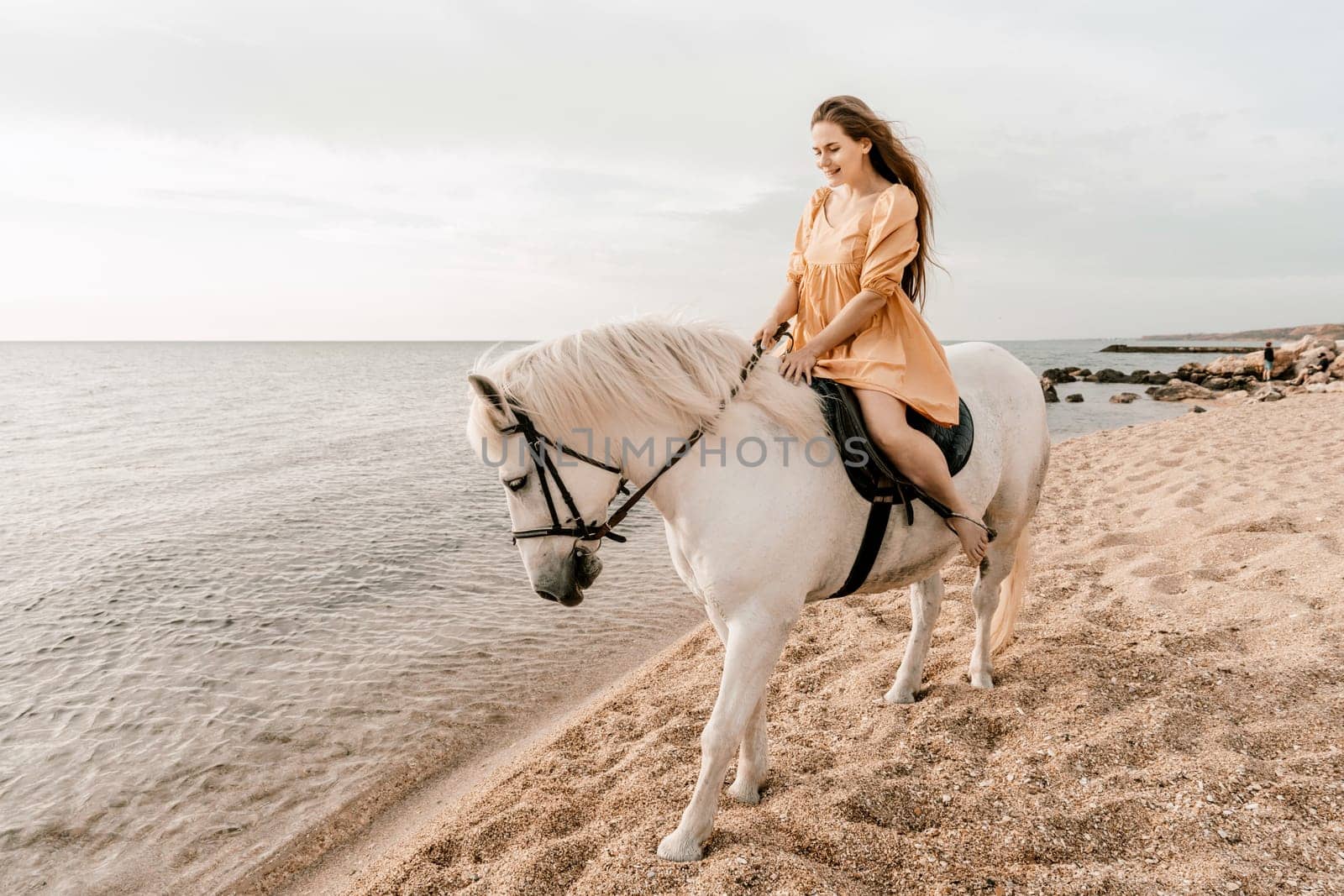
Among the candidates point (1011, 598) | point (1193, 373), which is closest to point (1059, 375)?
point (1193, 373)

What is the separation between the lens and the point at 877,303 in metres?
2.49

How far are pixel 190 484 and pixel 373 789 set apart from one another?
1132 centimetres

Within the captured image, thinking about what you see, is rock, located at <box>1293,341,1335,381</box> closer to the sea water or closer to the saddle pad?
the sea water

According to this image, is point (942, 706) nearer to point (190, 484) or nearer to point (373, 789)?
point (373, 789)

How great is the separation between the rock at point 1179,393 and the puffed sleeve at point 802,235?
89.1 feet

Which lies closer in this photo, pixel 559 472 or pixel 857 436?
pixel 559 472

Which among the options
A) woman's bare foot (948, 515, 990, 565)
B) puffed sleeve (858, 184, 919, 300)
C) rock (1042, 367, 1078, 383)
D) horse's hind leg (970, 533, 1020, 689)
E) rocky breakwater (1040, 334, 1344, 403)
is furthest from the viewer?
rock (1042, 367, 1078, 383)

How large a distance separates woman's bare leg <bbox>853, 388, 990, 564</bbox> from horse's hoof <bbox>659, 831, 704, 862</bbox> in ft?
5.20

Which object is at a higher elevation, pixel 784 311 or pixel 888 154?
pixel 888 154

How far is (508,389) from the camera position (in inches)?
88.8

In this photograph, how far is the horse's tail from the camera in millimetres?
3717

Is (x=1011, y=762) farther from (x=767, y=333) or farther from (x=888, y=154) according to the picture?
(x=888, y=154)

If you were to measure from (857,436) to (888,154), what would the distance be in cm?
115

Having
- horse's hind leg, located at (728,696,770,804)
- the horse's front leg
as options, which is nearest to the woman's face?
the horse's front leg
